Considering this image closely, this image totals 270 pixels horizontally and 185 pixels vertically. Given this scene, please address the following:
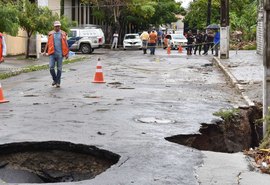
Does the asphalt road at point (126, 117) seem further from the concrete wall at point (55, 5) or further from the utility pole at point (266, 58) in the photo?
the concrete wall at point (55, 5)

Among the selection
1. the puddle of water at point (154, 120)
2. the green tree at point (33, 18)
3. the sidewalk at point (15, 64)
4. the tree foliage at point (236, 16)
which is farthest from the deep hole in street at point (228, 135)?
the tree foliage at point (236, 16)

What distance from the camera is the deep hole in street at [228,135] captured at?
7918 mm

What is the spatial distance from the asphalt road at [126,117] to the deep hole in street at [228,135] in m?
0.19

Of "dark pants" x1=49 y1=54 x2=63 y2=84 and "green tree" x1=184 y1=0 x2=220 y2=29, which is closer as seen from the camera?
"dark pants" x1=49 y1=54 x2=63 y2=84

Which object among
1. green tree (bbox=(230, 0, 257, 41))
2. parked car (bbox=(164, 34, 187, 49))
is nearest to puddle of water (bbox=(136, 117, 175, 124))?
green tree (bbox=(230, 0, 257, 41))

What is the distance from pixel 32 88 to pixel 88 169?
26.6 feet

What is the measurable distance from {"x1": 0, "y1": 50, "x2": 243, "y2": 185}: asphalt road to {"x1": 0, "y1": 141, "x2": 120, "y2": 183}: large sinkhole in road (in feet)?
0.71

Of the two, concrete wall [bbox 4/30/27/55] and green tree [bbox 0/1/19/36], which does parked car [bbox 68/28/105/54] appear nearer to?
concrete wall [bbox 4/30/27/55]

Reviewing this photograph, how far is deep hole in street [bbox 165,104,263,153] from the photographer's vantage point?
792 cm

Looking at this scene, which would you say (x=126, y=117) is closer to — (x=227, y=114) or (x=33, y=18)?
(x=227, y=114)

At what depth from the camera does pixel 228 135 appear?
29.3 ft

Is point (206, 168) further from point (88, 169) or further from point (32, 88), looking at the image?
point (32, 88)

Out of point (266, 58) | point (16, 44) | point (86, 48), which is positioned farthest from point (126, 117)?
point (86, 48)

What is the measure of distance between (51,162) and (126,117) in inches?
113
